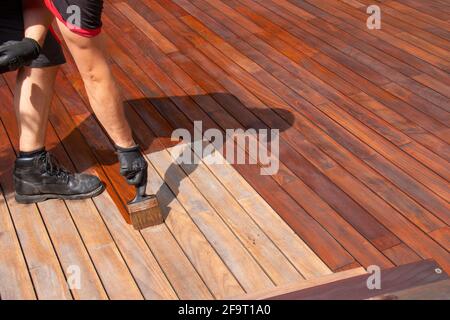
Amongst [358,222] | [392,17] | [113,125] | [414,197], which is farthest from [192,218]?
[392,17]

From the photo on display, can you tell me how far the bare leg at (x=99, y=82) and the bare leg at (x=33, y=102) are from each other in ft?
0.98

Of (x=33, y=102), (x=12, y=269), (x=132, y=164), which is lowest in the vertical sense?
(x=12, y=269)

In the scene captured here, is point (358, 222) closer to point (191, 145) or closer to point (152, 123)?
point (191, 145)

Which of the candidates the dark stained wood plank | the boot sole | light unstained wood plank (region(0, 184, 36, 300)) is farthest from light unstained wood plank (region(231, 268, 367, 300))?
the boot sole

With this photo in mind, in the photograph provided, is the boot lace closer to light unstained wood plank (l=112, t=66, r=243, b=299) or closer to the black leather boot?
the black leather boot

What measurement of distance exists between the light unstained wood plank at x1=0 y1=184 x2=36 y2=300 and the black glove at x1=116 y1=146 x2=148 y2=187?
0.50 m

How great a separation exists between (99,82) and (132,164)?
0.34 metres

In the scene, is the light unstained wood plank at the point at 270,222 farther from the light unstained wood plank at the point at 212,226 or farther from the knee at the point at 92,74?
the knee at the point at 92,74

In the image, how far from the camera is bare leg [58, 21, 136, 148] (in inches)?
88.0

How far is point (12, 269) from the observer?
233 centimetres

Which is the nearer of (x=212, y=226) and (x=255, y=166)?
(x=212, y=226)

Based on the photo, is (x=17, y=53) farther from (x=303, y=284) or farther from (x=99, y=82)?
(x=303, y=284)

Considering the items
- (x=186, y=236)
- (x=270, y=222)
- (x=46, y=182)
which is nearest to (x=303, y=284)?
(x=270, y=222)

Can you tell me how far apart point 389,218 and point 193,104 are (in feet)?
4.30
